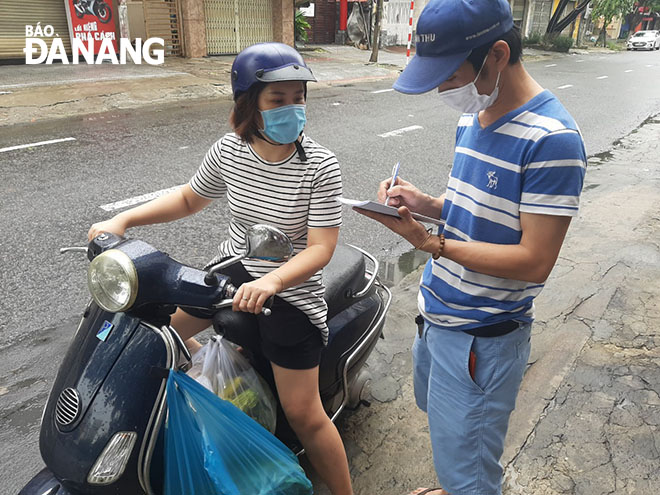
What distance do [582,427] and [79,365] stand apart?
2076 millimetres

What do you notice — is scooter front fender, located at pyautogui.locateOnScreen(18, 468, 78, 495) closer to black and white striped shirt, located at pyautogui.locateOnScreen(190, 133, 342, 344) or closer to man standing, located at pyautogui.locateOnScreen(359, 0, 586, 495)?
black and white striped shirt, located at pyautogui.locateOnScreen(190, 133, 342, 344)

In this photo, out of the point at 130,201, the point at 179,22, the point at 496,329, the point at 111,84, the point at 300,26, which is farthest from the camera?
the point at 300,26

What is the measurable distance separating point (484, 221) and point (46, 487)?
4.58ft

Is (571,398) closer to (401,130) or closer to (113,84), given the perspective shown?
(401,130)

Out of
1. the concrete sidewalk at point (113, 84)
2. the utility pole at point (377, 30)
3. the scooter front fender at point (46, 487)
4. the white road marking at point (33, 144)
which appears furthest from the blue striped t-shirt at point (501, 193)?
the utility pole at point (377, 30)

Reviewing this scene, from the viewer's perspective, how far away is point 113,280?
1.38 m

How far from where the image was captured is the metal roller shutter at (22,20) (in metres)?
13.0

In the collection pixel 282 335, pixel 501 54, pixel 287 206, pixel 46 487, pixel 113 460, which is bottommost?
pixel 46 487

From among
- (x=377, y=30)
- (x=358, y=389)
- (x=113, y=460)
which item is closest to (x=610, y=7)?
(x=377, y=30)

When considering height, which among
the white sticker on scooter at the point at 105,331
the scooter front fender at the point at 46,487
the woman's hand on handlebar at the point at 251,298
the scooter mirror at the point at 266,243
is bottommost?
the scooter front fender at the point at 46,487

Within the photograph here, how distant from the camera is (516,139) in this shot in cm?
143

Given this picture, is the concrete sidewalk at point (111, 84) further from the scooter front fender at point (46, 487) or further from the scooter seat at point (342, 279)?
the scooter front fender at point (46, 487)

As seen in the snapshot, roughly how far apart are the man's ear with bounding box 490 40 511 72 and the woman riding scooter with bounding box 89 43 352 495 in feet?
1.90

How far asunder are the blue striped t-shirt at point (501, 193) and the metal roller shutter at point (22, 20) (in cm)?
1456
